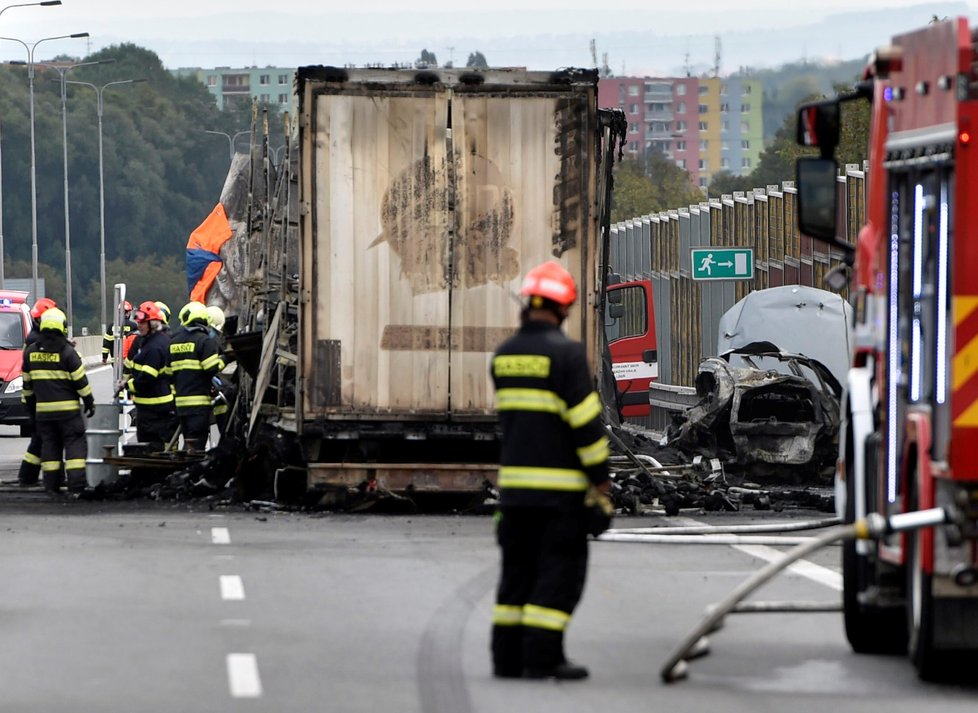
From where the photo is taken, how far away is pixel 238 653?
31.7 ft

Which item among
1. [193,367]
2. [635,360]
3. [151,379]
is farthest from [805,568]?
[635,360]

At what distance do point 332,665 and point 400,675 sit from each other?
0.43 meters

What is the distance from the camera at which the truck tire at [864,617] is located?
9.61 m

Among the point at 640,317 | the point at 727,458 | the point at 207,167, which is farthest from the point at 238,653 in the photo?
the point at 207,167

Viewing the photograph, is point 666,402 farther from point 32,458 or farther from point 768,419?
point 32,458

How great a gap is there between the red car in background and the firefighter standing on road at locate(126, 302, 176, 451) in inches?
324

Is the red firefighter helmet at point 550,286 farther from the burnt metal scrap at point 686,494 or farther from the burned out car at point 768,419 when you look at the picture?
the burned out car at point 768,419

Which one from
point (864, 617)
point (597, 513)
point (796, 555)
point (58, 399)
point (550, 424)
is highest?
point (550, 424)

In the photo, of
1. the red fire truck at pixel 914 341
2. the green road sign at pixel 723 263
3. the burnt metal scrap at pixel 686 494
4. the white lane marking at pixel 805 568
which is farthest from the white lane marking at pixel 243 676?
the green road sign at pixel 723 263

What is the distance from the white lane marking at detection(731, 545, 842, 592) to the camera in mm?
12480

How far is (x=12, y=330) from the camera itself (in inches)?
1246

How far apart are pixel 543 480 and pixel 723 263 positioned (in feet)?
65.8

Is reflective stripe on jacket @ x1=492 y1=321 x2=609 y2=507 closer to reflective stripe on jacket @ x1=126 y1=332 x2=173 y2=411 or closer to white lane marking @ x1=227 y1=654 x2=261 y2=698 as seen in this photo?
white lane marking @ x1=227 y1=654 x2=261 y2=698

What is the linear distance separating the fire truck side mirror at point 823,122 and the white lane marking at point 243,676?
3329 mm
